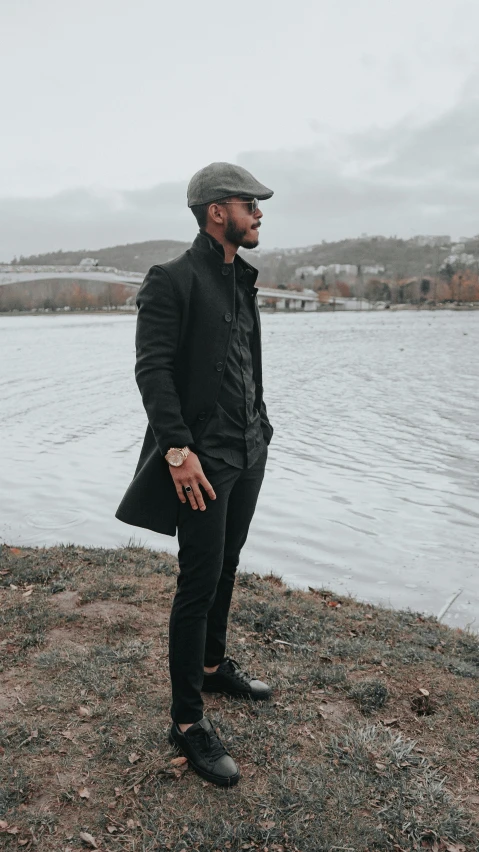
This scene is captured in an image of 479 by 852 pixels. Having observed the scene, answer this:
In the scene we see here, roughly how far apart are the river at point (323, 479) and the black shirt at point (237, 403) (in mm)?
3056

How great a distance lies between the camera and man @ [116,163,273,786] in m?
2.80

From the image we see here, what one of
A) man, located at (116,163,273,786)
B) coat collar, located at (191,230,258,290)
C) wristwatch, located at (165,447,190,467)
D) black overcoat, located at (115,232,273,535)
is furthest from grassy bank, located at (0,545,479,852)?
coat collar, located at (191,230,258,290)

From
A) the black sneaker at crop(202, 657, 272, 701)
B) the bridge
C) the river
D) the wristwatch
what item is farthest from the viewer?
the bridge

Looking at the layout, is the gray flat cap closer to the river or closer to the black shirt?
the black shirt

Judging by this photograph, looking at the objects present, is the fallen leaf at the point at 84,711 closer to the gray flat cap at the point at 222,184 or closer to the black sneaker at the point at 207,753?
the black sneaker at the point at 207,753

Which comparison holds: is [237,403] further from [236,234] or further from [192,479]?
[236,234]

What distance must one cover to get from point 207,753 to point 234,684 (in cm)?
61

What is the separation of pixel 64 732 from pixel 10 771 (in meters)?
0.34

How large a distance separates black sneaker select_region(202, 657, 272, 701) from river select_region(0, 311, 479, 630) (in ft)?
7.45

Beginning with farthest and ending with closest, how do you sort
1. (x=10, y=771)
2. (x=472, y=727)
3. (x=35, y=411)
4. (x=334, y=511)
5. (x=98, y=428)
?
(x=35, y=411) < (x=98, y=428) < (x=334, y=511) < (x=472, y=727) < (x=10, y=771)

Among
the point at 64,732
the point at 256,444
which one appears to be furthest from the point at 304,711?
the point at 256,444

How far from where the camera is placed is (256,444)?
3.17m

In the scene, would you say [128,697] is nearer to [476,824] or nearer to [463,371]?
[476,824]

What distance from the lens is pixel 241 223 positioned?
9.76ft
